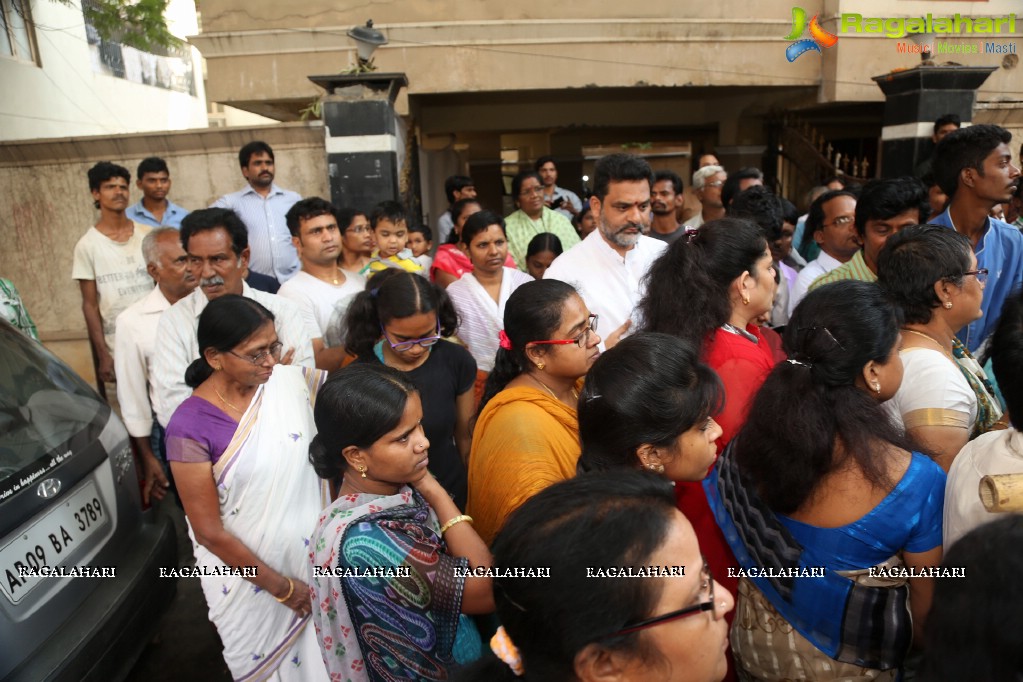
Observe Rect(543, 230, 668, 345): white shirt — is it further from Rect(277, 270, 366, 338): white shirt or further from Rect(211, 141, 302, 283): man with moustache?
Rect(211, 141, 302, 283): man with moustache

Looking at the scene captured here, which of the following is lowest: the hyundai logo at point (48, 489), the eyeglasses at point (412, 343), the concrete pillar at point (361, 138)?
the hyundai logo at point (48, 489)

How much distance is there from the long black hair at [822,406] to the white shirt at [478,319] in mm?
2105

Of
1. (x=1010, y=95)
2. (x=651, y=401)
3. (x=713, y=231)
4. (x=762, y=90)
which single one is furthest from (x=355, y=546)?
(x=1010, y=95)

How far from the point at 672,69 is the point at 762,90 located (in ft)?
5.93

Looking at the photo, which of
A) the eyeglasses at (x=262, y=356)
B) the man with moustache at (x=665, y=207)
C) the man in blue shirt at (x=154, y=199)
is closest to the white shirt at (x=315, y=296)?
the eyeglasses at (x=262, y=356)

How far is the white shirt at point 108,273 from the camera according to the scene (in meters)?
4.64

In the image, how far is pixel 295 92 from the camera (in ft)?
32.1

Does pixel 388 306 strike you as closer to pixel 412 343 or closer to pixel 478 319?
pixel 412 343

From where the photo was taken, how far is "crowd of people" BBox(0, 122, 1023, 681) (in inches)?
45.7

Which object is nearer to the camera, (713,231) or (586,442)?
(586,442)

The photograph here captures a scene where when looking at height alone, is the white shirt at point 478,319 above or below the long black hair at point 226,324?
below

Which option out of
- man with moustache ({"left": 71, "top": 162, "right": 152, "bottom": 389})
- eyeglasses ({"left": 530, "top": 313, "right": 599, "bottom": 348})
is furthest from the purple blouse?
man with moustache ({"left": 71, "top": 162, "right": 152, "bottom": 389})

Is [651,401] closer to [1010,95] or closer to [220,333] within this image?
[220,333]

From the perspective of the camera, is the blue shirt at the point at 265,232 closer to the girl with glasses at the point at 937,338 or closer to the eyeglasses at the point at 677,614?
the girl with glasses at the point at 937,338
